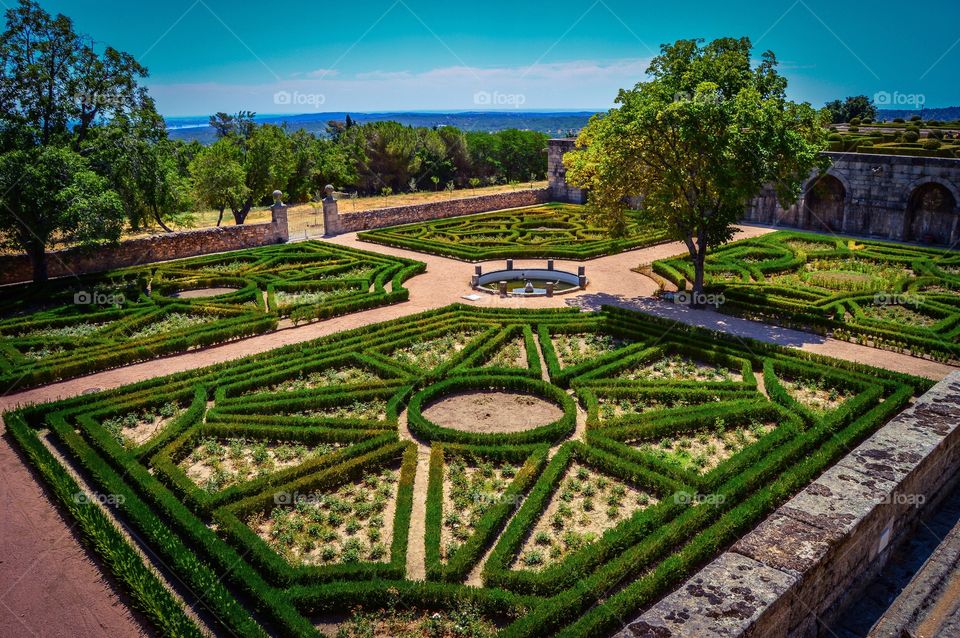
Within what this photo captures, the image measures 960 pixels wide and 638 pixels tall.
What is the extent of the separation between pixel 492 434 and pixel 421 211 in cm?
2688

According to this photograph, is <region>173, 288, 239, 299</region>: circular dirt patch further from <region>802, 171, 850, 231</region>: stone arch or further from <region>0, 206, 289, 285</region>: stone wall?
<region>802, 171, 850, 231</region>: stone arch

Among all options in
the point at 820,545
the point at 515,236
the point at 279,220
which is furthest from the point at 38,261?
the point at 820,545

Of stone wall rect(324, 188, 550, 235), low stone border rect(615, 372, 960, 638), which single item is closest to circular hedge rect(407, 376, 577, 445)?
low stone border rect(615, 372, 960, 638)

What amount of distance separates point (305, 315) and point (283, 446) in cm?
839

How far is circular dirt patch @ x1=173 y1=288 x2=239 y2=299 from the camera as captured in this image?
81.7 ft

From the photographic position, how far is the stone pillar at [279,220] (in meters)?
32.9

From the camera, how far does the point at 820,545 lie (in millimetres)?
8164

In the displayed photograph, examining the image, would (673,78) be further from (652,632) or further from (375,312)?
(652,632)

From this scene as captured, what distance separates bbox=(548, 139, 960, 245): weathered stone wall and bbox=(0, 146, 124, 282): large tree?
28561 mm

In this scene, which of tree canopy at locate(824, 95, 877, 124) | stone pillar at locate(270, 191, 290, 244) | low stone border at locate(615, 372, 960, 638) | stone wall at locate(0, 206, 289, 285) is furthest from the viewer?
tree canopy at locate(824, 95, 877, 124)

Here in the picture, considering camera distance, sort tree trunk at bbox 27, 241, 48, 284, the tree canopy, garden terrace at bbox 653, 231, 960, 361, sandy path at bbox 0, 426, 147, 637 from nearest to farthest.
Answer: sandy path at bbox 0, 426, 147, 637
garden terrace at bbox 653, 231, 960, 361
tree trunk at bbox 27, 241, 48, 284
the tree canopy

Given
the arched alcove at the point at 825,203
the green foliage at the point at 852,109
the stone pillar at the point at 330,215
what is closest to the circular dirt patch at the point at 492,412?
the stone pillar at the point at 330,215

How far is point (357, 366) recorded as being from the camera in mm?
17984

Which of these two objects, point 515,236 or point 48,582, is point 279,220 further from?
point 48,582
